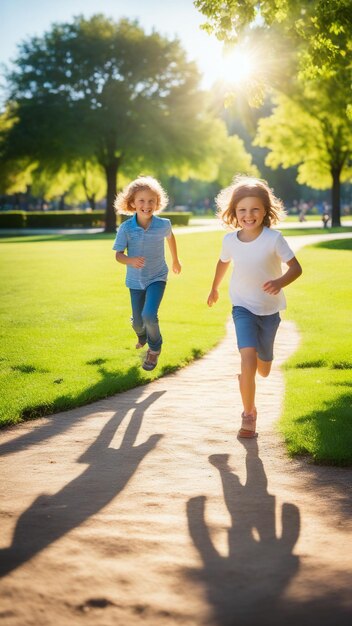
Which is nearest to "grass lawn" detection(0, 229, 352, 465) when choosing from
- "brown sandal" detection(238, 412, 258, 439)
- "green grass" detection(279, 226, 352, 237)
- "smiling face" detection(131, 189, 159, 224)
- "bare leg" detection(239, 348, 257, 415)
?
"brown sandal" detection(238, 412, 258, 439)

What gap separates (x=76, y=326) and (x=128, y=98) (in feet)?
111

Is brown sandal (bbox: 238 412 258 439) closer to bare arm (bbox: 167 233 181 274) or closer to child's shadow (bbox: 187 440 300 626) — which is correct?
child's shadow (bbox: 187 440 300 626)

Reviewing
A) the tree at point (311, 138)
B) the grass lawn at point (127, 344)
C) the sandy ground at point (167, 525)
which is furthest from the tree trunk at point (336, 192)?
the sandy ground at point (167, 525)

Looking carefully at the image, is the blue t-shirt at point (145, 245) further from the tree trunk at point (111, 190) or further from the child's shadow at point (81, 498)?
the tree trunk at point (111, 190)

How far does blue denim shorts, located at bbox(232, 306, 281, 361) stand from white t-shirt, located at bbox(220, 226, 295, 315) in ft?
0.16

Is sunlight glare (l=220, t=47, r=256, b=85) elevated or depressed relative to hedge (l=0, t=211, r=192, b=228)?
elevated

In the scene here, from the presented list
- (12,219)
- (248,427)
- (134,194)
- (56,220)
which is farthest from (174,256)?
(56,220)

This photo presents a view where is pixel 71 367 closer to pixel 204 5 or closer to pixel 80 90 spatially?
pixel 204 5

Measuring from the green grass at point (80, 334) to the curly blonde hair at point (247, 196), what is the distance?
7.00 ft

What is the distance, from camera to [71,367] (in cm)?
710

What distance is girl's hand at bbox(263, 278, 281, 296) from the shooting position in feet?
15.1

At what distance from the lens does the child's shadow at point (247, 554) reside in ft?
8.41

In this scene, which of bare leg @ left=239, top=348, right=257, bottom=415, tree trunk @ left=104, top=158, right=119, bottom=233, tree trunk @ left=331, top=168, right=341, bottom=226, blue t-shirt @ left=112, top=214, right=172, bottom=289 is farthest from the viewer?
tree trunk @ left=104, top=158, right=119, bottom=233

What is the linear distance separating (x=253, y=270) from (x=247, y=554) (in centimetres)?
238
